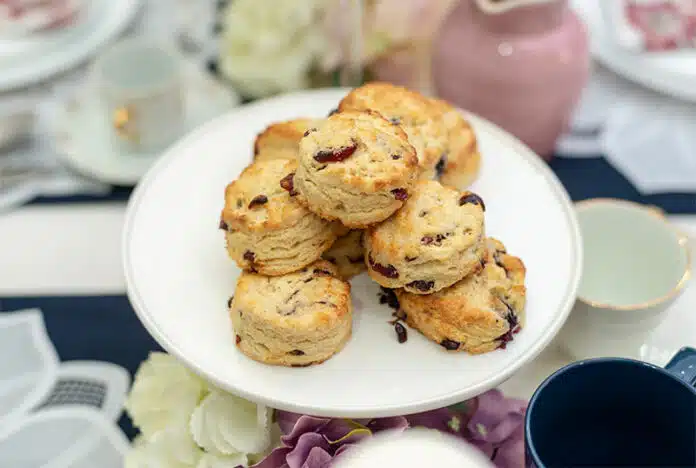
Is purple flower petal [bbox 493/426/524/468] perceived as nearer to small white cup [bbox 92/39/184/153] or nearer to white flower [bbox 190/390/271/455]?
white flower [bbox 190/390/271/455]

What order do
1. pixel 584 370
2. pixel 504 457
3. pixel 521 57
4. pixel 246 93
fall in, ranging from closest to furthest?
pixel 584 370, pixel 504 457, pixel 521 57, pixel 246 93

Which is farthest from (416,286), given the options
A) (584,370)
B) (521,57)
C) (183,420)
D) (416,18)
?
(416,18)

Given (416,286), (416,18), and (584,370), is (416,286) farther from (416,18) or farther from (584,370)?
(416,18)

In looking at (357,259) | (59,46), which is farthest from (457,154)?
(59,46)

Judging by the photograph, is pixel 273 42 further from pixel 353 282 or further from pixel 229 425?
pixel 229 425

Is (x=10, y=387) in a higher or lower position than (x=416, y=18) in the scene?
lower

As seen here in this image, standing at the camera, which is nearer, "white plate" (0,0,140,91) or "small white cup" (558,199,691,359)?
"small white cup" (558,199,691,359)

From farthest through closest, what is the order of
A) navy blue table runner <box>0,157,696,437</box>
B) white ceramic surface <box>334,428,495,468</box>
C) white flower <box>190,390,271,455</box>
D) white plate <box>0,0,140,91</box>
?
white plate <box>0,0,140,91</box> → navy blue table runner <box>0,157,696,437</box> → white flower <box>190,390,271,455</box> → white ceramic surface <box>334,428,495,468</box>

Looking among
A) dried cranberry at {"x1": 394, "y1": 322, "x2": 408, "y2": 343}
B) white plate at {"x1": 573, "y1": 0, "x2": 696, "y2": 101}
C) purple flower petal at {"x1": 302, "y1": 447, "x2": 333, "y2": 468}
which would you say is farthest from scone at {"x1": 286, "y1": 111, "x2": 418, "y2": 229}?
white plate at {"x1": 573, "y1": 0, "x2": 696, "y2": 101}
